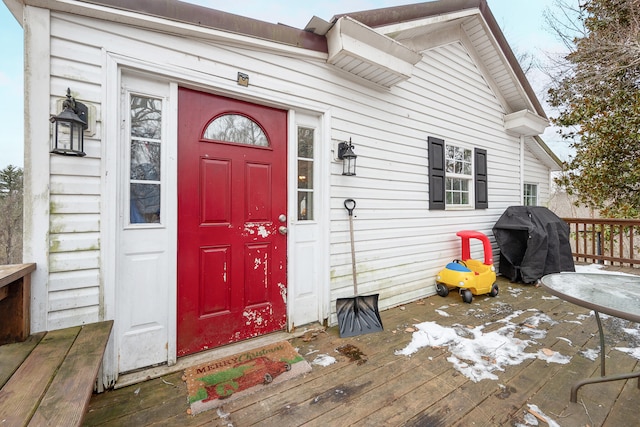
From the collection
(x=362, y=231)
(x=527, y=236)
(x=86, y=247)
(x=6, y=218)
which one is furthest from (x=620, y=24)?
(x=6, y=218)

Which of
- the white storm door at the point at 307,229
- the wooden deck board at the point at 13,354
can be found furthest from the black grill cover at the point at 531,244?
the wooden deck board at the point at 13,354

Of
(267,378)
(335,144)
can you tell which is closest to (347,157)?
(335,144)

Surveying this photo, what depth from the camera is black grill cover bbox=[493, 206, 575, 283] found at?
3.96m

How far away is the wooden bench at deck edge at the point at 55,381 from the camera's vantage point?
98 cm

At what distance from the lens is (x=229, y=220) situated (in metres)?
2.20

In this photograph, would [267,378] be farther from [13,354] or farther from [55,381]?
[13,354]

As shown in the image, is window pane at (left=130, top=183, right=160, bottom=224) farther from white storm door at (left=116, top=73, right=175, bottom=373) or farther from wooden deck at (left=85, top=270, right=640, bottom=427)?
wooden deck at (left=85, top=270, right=640, bottom=427)

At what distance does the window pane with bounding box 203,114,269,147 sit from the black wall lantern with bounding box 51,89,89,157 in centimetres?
75

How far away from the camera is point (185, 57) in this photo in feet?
6.49

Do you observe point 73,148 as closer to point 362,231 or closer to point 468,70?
point 362,231

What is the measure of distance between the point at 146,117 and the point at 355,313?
97.4 inches

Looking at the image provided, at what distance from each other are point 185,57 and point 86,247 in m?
1.52

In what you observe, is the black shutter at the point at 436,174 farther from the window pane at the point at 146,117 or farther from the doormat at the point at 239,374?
the window pane at the point at 146,117

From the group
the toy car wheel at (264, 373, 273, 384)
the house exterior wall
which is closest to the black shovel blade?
the house exterior wall
